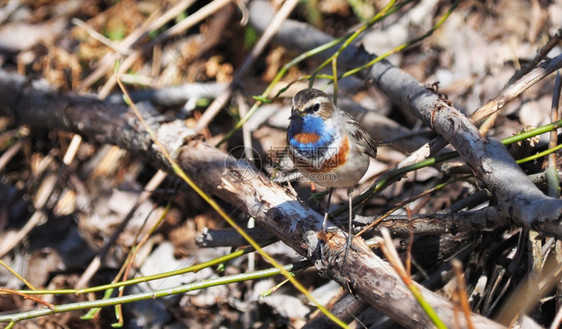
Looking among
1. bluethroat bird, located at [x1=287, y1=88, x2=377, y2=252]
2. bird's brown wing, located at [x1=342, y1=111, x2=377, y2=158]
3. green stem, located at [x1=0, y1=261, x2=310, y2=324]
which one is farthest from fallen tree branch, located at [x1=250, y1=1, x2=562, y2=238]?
green stem, located at [x1=0, y1=261, x2=310, y2=324]

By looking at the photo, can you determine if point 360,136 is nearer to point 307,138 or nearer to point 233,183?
point 307,138

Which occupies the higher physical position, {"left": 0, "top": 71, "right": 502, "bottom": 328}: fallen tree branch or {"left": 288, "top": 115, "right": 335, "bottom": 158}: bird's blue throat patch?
{"left": 288, "top": 115, "right": 335, "bottom": 158}: bird's blue throat patch

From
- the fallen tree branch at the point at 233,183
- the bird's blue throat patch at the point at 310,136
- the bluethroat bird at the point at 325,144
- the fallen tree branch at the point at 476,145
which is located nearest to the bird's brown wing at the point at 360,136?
the bluethroat bird at the point at 325,144

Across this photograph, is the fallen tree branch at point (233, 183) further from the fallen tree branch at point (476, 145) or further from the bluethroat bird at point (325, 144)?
the fallen tree branch at point (476, 145)

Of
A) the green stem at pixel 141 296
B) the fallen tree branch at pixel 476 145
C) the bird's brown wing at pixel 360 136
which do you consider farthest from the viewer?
the bird's brown wing at pixel 360 136

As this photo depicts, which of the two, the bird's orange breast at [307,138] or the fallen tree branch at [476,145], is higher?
the fallen tree branch at [476,145]

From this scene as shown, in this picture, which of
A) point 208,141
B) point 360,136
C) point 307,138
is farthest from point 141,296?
point 360,136

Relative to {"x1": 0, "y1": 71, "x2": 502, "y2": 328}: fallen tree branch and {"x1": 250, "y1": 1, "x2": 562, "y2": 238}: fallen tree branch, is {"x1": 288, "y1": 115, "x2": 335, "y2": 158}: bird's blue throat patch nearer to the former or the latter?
{"x1": 0, "y1": 71, "x2": 502, "y2": 328}: fallen tree branch

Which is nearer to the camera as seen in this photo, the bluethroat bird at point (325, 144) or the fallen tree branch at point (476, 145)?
the fallen tree branch at point (476, 145)
